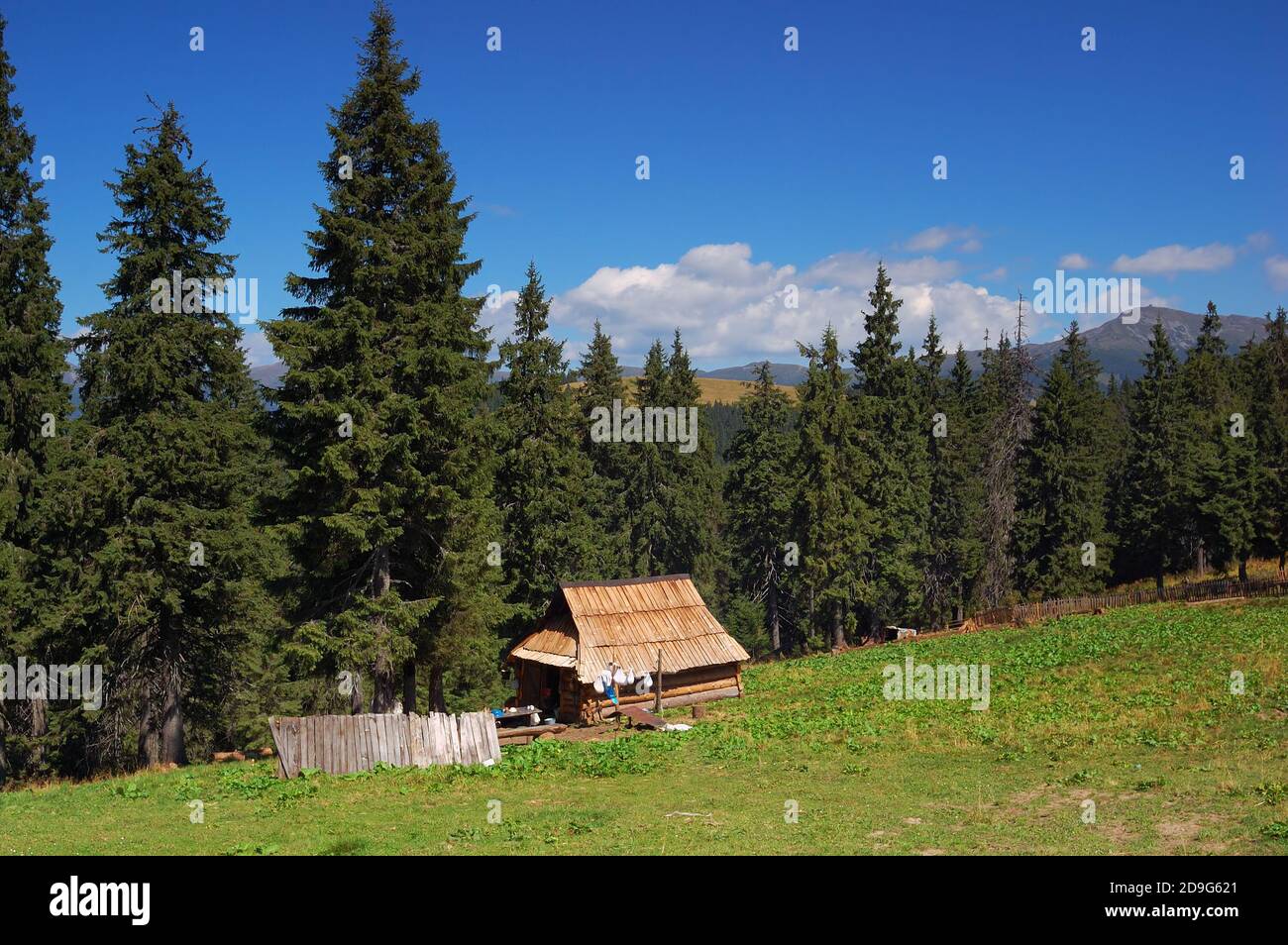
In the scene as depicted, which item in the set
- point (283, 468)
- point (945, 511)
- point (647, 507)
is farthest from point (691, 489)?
point (283, 468)

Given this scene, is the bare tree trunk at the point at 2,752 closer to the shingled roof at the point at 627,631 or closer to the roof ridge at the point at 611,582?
the shingled roof at the point at 627,631

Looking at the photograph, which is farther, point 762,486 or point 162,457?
point 762,486

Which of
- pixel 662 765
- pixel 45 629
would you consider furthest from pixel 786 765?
pixel 45 629

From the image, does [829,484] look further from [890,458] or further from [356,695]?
[356,695]

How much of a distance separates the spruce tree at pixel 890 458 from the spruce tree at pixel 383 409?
98.2 ft

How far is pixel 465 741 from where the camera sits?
20938 mm

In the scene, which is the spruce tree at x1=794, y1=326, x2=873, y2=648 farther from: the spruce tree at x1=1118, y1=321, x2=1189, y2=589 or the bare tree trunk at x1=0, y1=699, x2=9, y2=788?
the bare tree trunk at x1=0, y1=699, x2=9, y2=788

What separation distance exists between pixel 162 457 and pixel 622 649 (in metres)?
14.9

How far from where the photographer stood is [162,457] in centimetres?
2412

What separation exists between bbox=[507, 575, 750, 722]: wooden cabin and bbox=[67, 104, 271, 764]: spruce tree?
9794mm

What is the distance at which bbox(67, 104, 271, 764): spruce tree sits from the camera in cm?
2402

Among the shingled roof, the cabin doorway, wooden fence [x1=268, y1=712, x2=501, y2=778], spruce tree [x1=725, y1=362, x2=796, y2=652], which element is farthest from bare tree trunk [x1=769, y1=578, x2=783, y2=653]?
wooden fence [x1=268, y1=712, x2=501, y2=778]

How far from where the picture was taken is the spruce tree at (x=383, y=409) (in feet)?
71.9

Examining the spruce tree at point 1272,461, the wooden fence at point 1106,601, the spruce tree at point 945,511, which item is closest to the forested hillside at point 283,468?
the wooden fence at point 1106,601
